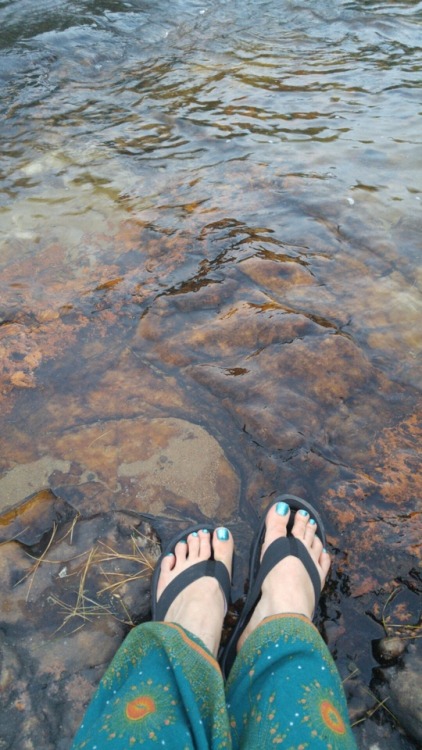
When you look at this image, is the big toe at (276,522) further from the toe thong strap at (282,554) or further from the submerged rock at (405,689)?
the submerged rock at (405,689)

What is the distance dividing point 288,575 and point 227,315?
1.40 meters

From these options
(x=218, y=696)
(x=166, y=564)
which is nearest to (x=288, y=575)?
(x=166, y=564)

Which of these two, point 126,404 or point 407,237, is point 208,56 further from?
point 126,404

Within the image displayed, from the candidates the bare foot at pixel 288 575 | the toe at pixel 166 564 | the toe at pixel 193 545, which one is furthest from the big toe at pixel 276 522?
the toe at pixel 166 564

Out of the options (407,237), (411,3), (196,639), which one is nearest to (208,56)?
(411,3)

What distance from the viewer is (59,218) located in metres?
3.67

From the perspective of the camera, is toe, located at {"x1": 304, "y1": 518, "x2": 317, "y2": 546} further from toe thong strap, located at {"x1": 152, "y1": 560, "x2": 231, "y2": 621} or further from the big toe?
toe thong strap, located at {"x1": 152, "y1": 560, "x2": 231, "y2": 621}

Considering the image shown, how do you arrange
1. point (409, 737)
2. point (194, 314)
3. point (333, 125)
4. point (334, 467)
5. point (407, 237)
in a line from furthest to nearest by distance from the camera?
1. point (333, 125)
2. point (407, 237)
3. point (194, 314)
4. point (334, 467)
5. point (409, 737)

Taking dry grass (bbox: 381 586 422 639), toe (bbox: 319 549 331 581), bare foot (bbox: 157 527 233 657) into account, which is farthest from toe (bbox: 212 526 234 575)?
dry grass (bbox: 381 586 422 639)

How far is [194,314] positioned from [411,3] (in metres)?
7.11

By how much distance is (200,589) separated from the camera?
2100 millimetres

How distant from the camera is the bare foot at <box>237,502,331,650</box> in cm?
197

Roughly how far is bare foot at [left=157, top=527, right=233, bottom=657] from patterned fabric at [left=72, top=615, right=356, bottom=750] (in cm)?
16

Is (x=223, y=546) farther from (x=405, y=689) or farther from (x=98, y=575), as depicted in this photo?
(x=405, y=689)
